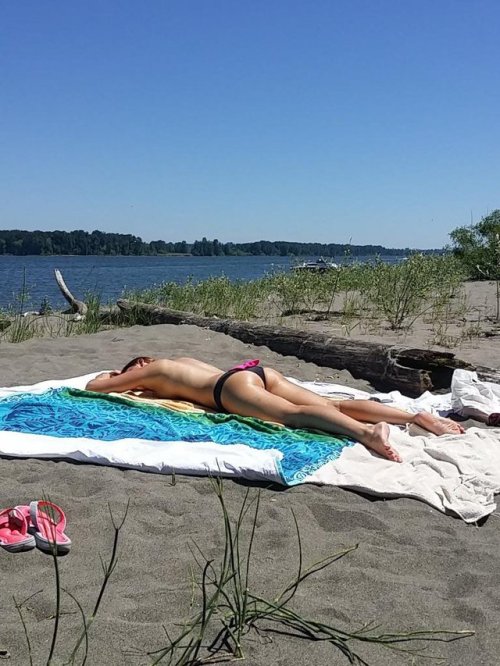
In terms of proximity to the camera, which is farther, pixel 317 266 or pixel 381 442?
pixel 317 266

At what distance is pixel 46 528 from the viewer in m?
3.04

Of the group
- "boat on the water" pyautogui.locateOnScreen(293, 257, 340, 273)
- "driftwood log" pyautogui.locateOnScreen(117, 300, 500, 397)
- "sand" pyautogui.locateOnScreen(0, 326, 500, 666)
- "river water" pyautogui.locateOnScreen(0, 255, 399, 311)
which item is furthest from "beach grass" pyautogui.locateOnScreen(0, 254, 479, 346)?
"sand" pyautogui.locateOnScreen(0, 326, 500, 666)

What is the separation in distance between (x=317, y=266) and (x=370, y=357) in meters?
7.28

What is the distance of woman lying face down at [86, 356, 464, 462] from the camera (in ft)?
15.1

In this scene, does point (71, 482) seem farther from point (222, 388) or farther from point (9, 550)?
point (222, 388)

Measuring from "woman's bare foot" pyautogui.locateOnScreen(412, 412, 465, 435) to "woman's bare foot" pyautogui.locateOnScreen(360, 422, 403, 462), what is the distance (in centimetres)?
62

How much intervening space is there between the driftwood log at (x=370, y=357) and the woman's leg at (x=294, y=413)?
193cm

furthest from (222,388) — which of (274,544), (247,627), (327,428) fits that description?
(247,627)

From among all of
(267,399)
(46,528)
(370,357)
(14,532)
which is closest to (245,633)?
(46,528)

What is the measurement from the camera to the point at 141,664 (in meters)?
2.18

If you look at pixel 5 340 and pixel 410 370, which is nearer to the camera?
pixel 410 370

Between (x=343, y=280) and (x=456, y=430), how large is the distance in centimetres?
833

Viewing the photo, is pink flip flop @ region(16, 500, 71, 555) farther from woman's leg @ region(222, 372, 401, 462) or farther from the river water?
the river water

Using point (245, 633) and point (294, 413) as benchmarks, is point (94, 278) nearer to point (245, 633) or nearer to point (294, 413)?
point (294, 413)
